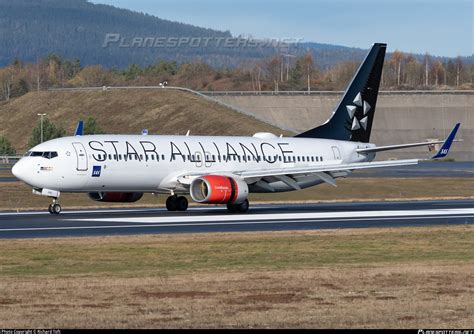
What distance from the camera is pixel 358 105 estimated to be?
58.1 metres

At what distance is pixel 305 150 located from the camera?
56188 mm

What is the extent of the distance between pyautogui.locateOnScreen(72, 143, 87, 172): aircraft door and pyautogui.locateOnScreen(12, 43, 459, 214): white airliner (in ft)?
0.14

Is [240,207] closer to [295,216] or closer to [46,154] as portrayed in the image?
[295,216]

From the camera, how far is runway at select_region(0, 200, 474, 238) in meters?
39.8

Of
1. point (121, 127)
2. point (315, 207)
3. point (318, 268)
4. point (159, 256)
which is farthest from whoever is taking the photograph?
point (121, 127)

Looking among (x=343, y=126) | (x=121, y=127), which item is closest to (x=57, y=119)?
(x=121, y=127)

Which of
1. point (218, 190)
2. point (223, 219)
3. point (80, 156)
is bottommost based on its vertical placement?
point (223, 219)

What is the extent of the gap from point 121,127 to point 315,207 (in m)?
120

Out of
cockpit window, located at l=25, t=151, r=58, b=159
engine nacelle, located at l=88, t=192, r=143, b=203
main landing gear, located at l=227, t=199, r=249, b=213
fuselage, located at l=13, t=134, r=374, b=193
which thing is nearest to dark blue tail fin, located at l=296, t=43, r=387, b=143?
fuselage, located at l=13, t=134, r=374, b=193

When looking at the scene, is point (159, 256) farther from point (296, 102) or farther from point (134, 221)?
point (296, 102)

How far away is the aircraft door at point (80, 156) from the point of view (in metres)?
46.8

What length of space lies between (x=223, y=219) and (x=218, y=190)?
2631mm

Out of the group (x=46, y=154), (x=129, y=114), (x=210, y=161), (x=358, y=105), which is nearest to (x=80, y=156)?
(x=46, y=154)

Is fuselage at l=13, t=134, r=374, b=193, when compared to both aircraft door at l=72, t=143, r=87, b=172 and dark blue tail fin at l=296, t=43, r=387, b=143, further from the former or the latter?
dark blue tail fin at l=296, t=43, r=387, b=143
